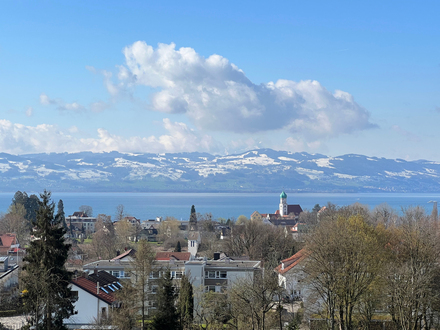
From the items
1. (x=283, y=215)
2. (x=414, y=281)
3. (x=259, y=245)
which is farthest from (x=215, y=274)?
(x=283, y=215)

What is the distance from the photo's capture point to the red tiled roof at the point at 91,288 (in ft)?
127

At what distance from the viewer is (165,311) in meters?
31.2

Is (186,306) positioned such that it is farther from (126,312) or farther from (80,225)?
(80,225)

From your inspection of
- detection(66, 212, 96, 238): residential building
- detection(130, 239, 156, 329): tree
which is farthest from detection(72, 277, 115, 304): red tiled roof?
detection(66, 212, 96, 238): residential building

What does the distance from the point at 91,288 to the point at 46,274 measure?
15.3 metres

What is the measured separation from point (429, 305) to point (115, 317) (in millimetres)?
19214

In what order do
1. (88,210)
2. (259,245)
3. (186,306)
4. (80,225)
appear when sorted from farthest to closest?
(88,210) < (80,225) < (259,245) < (186,306)

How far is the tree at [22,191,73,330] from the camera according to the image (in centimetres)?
2489

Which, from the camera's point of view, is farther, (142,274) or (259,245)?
(259,245)

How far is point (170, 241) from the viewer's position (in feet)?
319

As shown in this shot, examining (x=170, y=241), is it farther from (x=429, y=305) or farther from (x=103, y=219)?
(x=429, y=305)

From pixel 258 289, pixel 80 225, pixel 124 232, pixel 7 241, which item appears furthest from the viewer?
pixel 80 225

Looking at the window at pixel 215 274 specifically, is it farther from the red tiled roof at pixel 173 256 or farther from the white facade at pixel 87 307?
the red tiled roof at pixel 173 256

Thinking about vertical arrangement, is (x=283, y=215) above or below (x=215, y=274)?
above
